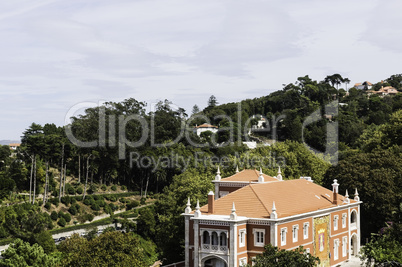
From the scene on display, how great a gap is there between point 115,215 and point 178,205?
2829cm

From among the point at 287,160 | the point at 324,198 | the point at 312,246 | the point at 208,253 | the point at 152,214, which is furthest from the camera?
the point at 287,160

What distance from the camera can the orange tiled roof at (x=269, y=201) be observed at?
124 feet

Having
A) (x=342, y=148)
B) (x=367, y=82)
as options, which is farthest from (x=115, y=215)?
(x=367, y=82)

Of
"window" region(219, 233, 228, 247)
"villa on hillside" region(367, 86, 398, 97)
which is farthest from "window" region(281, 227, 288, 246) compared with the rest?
"villa on hillside" region(367, 86, 398, 97)

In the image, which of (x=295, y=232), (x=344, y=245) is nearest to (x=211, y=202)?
(x=295, y=232)

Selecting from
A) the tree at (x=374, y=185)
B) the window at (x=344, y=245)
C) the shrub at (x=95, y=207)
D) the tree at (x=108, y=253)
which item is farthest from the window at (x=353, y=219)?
the shrub at (x=95, y=207)

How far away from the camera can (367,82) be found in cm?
19188

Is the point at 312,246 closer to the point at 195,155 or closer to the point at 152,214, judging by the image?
the point at 152,214

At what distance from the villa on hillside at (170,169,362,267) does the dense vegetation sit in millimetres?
5330

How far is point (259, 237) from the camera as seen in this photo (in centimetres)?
3681

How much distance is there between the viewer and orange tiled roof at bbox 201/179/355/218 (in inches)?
1494

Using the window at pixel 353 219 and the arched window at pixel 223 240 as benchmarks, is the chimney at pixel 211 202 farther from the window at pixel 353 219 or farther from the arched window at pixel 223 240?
the window at pixel 353 219

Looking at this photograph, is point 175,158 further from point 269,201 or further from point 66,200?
point 269,201

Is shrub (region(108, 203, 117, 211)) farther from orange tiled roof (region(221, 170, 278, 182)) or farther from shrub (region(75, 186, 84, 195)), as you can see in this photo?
orange tiled roof (region(221, 170, 278, 182))
